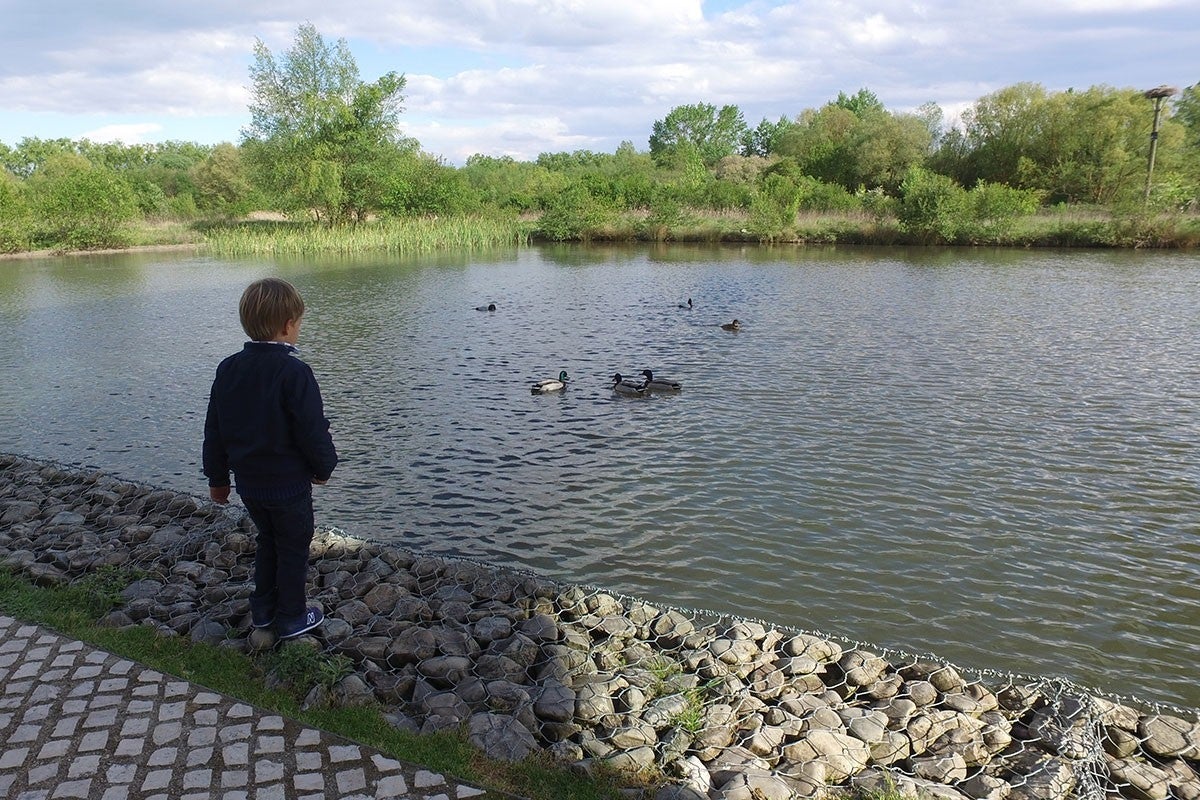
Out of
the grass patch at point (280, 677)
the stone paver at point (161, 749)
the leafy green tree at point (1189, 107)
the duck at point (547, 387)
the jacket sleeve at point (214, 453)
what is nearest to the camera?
the stone paver at point (161, 749)

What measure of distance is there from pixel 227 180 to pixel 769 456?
73.2m

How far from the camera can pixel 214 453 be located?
14.2 ft

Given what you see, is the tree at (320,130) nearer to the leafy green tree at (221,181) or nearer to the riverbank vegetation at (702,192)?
the riverbank vegetation at (702,192)

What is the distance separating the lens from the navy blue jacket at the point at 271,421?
158 inches

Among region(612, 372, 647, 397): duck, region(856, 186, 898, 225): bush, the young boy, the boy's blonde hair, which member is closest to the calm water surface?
region(612, 372, 647, 397): duck

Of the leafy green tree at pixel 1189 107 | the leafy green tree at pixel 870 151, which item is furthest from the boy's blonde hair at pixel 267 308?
the leafy green tree at pixel 1189 107

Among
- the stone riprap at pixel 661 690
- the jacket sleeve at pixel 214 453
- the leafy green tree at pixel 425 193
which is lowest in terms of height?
the stone riprap at pixel 661 690

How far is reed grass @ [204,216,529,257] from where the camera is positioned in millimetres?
38656

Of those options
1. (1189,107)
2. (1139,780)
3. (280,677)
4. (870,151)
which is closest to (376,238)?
(870,151)

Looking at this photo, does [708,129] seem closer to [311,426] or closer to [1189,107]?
[1189,107]

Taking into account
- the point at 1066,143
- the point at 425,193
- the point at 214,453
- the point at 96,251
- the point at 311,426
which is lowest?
the point at 214,453

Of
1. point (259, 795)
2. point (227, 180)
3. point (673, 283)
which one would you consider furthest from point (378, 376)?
point (227, 180)

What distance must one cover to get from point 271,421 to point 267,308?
24.0 inches

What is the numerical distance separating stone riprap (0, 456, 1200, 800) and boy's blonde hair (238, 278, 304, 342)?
1.92 m
